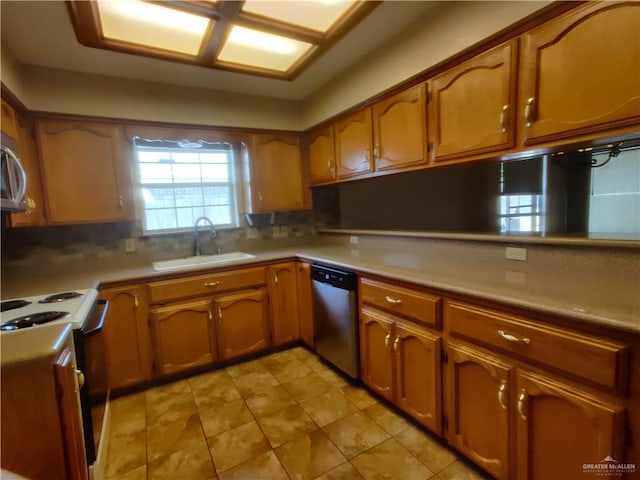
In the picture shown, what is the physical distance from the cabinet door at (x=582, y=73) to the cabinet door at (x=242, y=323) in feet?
7.03

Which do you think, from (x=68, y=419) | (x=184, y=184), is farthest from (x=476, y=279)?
(x=184, y=184)

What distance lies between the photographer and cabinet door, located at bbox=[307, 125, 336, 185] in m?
2.85

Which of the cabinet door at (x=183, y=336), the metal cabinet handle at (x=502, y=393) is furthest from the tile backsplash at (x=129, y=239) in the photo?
the metal cabinet handle at (x=502, y=393)

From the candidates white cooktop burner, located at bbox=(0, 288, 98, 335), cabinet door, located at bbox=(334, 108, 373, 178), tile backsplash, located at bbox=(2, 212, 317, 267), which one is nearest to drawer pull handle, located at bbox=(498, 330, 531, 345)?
cabinet door, located at bbox=(334, 108, 373, 178)

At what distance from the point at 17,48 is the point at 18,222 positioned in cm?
106

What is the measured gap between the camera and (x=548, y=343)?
1111 millimetres

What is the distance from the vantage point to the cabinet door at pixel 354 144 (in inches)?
95.0

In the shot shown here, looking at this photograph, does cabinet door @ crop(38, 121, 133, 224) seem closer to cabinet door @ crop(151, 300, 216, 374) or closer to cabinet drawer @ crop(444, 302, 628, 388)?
cabinet door @ crop(151, 300, 216, 374)

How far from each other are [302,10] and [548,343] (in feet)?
6.36

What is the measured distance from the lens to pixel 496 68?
1.55m

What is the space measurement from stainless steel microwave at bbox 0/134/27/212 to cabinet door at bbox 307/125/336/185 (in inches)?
81.2

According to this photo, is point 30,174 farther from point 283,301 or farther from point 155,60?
point 283,301

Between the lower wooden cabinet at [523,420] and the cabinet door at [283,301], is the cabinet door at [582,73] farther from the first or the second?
the cabinet door at [283,301]

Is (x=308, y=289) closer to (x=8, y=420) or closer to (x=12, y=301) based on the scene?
(x=12, y=301)
